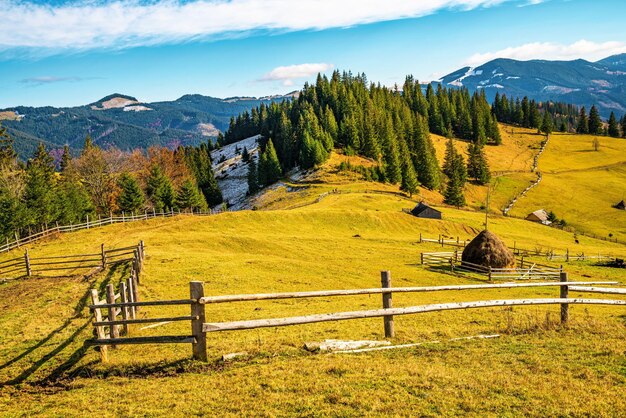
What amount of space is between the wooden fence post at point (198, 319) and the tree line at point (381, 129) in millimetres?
90186

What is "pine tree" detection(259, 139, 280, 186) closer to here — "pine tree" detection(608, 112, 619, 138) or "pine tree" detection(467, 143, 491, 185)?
"pine tree" detection(467, 143, 491, 185)

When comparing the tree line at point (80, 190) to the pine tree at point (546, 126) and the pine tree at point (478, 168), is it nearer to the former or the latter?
the pine tree at point (478, 168)

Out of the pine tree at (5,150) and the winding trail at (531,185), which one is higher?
the pine tree at (5,150)

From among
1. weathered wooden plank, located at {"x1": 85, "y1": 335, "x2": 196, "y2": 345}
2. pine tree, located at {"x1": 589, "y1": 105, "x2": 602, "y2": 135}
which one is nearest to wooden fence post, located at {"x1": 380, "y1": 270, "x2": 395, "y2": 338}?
weathered wooden plank, located at {"x1": 85, "y1": 335, "x2": 196, "y2": 345}

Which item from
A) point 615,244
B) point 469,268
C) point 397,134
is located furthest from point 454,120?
point 469,268

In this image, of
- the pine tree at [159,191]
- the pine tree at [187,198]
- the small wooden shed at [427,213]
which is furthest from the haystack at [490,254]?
the pine tree at [187,198]

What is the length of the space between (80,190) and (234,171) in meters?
80.7

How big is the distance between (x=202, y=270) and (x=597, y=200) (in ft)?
371

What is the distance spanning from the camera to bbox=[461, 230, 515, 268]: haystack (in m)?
41.3

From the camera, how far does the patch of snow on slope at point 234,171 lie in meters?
130

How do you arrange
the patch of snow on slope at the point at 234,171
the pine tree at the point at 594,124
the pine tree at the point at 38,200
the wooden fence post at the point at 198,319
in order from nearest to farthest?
the wooden fence post at the point at 198,319
the pine tree at the point at 38,200
the patch of snow on slope at the point at 234,171
the pine tree at the point at 594,124

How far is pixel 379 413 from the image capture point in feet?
24.6

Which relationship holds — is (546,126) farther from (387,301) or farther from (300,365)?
(300,365)

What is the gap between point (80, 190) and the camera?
253ft
